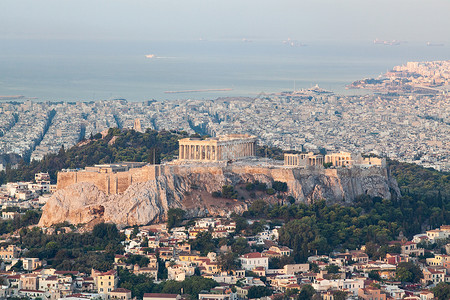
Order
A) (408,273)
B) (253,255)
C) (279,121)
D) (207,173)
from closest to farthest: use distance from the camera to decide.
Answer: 1. (408,273)
2. (253,255)
3. (207,173)
4. (279,121)

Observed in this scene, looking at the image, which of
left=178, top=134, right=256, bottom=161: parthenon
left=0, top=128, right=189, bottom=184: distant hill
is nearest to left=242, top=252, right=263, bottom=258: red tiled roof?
left=178, top=134, right=256, bottom=161: parthenon

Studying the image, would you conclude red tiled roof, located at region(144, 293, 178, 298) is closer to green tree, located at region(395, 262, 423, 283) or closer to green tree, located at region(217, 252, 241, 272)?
green tree, located at region(217, 252, 241, 272)

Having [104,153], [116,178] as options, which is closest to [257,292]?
[116,178]

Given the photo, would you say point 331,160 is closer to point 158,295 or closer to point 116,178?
point 116,178

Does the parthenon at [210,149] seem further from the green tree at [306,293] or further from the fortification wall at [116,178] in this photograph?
the green tree at [306,293]

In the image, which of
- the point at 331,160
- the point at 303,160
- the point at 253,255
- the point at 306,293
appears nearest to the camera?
the point at 306,293

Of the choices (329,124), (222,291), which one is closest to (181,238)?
(222,291)

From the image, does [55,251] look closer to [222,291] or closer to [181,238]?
[181,238]
